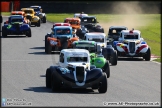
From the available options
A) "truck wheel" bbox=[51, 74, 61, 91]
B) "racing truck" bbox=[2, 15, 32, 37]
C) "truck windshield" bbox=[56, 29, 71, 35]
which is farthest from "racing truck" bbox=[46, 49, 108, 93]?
"racing truck" bbox=[2, 15, 32, 37]

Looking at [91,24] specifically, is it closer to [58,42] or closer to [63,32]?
[63,32]

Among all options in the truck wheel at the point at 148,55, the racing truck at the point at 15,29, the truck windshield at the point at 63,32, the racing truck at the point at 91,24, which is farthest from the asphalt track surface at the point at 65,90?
the racing truck at the point at 91,24

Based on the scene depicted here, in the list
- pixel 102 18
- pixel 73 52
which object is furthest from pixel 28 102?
pixel 102 18

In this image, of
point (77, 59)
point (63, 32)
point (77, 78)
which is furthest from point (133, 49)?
point (77, 78)

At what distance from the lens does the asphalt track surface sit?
21.2m

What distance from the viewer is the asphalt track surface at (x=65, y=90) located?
833 inches

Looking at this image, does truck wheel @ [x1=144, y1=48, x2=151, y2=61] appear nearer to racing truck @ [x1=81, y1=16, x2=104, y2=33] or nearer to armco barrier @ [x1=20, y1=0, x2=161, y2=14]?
racing truck @ [x1=81, y1=16, x2=104, y2=33]

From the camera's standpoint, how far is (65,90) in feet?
77.2

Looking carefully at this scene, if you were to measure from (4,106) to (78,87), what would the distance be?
4.45 m

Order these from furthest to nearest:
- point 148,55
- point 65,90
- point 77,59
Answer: point 148,55
point 77,59
point 65,90

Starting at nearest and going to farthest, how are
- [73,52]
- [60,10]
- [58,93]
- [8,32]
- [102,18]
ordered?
1. [58,93]
2. [73,52]
3. [8,32]
4. [102,18]
5. [60,10]

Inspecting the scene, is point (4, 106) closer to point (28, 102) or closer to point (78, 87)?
point (28, 102)

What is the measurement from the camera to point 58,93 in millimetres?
22609

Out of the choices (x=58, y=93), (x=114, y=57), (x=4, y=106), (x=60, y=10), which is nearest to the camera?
(x=4, y=106)
